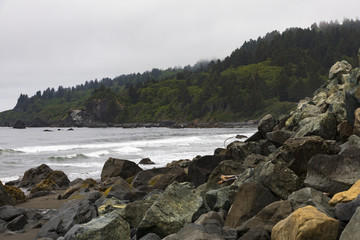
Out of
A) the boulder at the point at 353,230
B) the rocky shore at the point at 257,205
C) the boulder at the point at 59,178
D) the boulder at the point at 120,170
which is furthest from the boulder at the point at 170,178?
the boulder at the point at 353,230

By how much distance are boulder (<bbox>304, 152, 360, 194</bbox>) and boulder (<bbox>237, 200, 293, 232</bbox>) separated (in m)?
0.79

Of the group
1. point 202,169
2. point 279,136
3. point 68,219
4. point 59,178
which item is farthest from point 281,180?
point 59,178

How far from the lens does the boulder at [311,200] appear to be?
5636mm

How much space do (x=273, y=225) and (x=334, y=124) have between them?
706 cm

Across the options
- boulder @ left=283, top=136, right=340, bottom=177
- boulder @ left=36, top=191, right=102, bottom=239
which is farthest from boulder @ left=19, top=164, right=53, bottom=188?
boulder @ left=283, top=136, right=340, bottom=177

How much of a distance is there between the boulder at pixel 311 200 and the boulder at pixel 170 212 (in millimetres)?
2329

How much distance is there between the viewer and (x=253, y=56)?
573ft

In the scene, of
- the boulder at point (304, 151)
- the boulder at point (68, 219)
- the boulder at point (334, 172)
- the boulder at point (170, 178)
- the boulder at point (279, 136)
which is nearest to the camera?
the boulder at point (334, 172)

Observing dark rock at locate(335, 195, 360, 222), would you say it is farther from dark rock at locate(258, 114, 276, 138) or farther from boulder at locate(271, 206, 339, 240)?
dark rock at locate(258, 114, 276, 138)

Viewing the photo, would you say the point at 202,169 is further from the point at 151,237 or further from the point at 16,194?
the point at 16,194

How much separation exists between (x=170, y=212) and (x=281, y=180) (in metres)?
2.48

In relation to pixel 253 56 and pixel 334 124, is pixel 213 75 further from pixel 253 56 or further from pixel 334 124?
pixel 334 124

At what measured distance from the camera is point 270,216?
20.5 feet

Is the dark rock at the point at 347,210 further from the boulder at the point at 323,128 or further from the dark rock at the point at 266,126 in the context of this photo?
the dark rock at the point at 266,126
